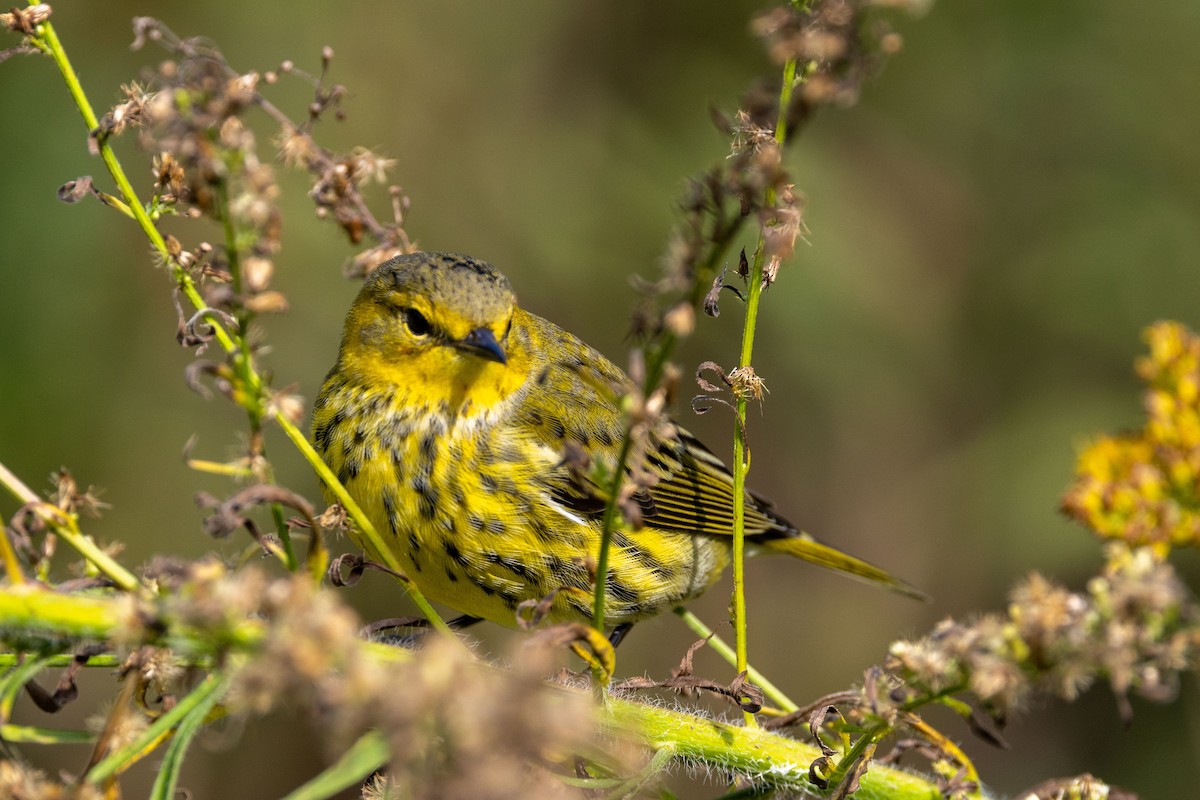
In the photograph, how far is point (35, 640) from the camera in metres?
1.58

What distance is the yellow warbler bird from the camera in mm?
3082

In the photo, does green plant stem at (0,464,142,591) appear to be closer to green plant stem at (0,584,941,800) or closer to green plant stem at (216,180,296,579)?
green plant stem at (0,584,941,800)

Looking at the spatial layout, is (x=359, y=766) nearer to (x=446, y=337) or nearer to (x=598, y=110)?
(x=446, y=337)

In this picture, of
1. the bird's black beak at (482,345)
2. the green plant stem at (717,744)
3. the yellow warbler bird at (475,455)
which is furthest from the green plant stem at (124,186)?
the bird's black beak at (482,345)

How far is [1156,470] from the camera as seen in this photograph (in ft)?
6.13

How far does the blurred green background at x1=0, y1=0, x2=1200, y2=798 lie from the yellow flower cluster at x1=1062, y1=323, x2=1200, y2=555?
3.09 metres

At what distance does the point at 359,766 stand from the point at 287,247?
4.10 m

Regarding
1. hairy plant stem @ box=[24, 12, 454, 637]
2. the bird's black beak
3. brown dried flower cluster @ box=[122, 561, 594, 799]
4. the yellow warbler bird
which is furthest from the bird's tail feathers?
brown dried flower cluster @ box=[122, 561, 594, 799]

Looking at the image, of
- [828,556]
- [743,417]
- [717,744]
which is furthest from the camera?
[828,556]

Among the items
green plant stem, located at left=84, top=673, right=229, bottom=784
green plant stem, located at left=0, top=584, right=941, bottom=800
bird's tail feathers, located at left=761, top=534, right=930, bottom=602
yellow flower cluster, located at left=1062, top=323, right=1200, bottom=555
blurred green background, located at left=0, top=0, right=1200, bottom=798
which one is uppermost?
blurred green background, located at left=0, top=0, right=1200, bottom=798

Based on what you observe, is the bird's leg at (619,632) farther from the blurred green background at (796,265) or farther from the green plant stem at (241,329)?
the green plant stem at (241,329)

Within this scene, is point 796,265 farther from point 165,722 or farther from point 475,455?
point 165,722

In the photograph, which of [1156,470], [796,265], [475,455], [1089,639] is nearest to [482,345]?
[475,455]

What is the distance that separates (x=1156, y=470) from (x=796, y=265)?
3.40 metres
